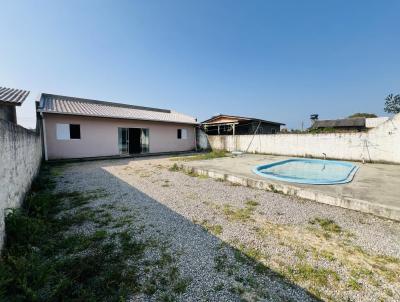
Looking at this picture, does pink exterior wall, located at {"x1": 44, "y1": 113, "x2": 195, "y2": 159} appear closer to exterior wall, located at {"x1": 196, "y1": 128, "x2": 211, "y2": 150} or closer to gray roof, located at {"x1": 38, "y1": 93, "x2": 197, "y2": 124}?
gray roof, located at {"x1": 38, "y1": 93, "x2": 197, "y2": 124}

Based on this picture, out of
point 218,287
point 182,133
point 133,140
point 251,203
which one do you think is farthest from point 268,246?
point 182,133

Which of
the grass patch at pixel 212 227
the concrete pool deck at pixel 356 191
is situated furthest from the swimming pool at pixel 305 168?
the grass patch at pixel 212 227

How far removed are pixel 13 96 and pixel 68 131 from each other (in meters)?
3.63

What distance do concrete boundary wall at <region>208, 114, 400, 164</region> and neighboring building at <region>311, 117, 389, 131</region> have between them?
729 inches

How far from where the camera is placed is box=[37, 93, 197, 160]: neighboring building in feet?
31.5

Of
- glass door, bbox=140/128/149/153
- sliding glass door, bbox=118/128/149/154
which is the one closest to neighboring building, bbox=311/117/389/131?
glass door, bbox=140/128/149/153

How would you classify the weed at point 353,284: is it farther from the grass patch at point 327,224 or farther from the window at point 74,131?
the window at point 74,131

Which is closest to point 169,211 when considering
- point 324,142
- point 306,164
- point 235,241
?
point 235,241

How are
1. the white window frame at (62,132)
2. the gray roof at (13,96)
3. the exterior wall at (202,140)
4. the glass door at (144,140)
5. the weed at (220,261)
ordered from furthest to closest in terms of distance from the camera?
the exterior wall at (202,140) → the glass door at (144,140) → the white window frame at (62,132) → the gray roof at (13,96) → the weed at (220,261)

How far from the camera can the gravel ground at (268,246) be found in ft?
5.81

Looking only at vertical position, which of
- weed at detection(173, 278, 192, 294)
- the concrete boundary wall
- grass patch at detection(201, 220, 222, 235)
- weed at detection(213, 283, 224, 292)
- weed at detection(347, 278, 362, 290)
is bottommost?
weed at detection(347, 278, 362, 290)

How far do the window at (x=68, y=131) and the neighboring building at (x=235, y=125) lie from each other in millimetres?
9168

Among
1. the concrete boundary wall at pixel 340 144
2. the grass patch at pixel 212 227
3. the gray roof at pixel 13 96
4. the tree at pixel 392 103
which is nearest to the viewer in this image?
the grass patch at pixel 212 227

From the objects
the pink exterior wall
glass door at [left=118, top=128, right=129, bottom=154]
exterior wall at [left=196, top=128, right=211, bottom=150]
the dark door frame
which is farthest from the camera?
exterior wall at [left=196, top=128, right=211, bottom=150]
